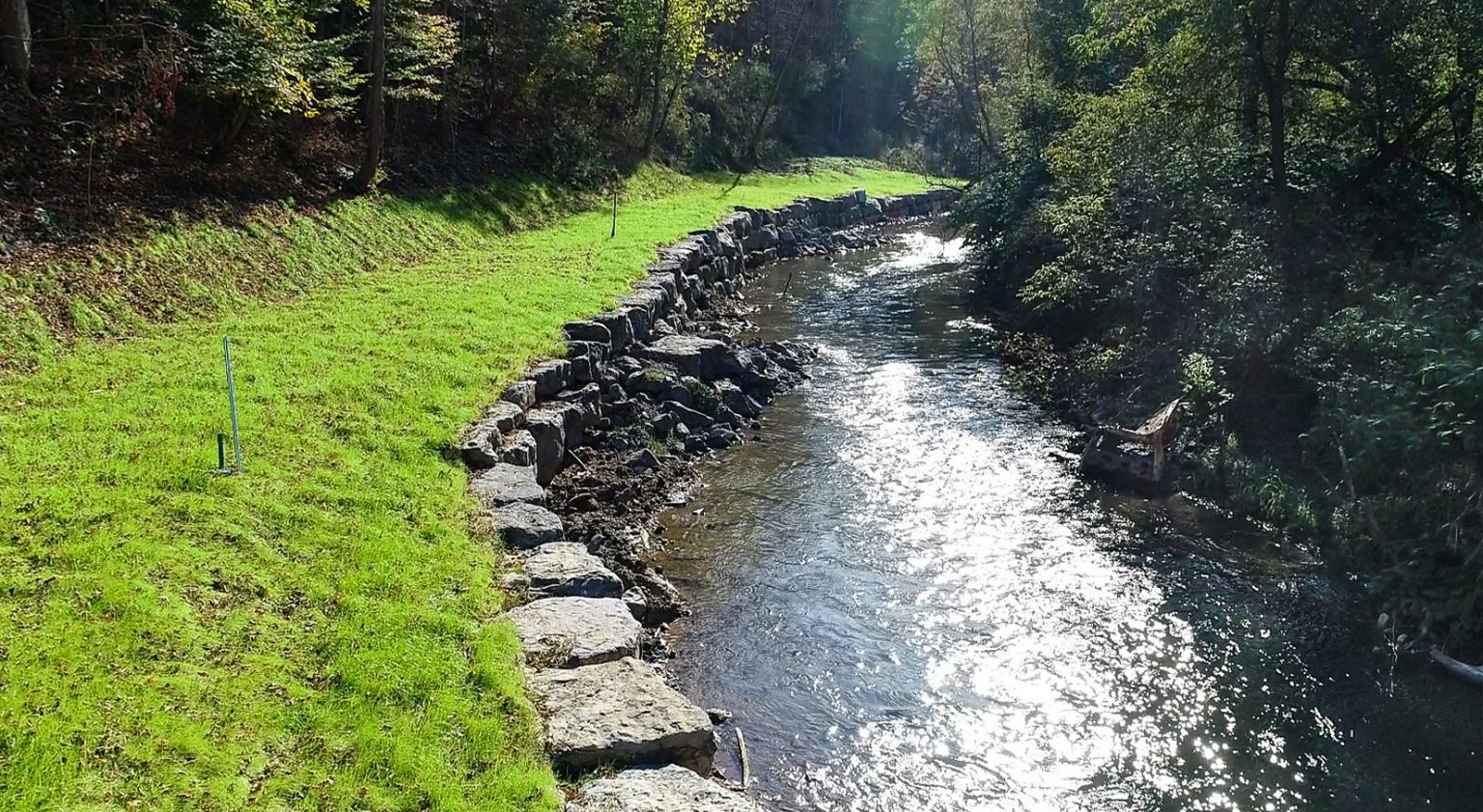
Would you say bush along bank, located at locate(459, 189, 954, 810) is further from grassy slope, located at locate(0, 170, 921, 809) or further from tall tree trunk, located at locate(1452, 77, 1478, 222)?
tall tree trunk, located at locate(1452, 77, 1478, 222)

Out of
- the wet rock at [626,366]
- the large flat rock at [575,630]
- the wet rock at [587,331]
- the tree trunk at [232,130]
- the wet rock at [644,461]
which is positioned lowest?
the wet rock at [644,461]

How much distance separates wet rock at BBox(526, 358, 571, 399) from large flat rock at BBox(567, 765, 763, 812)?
346 inches

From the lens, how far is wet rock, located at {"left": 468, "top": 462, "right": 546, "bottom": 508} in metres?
11.0

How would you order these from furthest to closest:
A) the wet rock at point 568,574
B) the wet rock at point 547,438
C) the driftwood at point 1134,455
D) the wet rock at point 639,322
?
the wet rock at point 639,322 < the driftwood at point 1134,455 < the wet rock at point 547,438 < the wet rock at point 568,574

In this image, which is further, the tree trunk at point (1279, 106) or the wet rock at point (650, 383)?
the tree trunk at point (1279, 106)

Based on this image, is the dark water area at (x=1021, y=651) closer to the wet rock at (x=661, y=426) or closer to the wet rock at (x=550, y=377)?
the wet rock at (x=661, y=426)

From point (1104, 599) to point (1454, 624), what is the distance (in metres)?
3.44

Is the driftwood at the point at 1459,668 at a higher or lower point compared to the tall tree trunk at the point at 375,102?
lower

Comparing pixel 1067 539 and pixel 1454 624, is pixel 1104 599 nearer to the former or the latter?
pixel 1067 539

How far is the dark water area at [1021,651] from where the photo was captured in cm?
870

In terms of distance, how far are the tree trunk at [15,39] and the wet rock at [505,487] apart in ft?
37.7

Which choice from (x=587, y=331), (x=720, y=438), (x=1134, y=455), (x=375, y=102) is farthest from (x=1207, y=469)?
(x=375, y=102)

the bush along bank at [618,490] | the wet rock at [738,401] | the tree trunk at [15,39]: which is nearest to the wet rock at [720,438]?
the bush along bank at [618,490]

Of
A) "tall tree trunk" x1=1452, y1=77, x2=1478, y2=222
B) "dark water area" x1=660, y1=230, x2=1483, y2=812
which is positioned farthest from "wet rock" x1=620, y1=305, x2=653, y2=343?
"tall tree trunk" x1=1452, y1=77, x2=1478, y2=222
